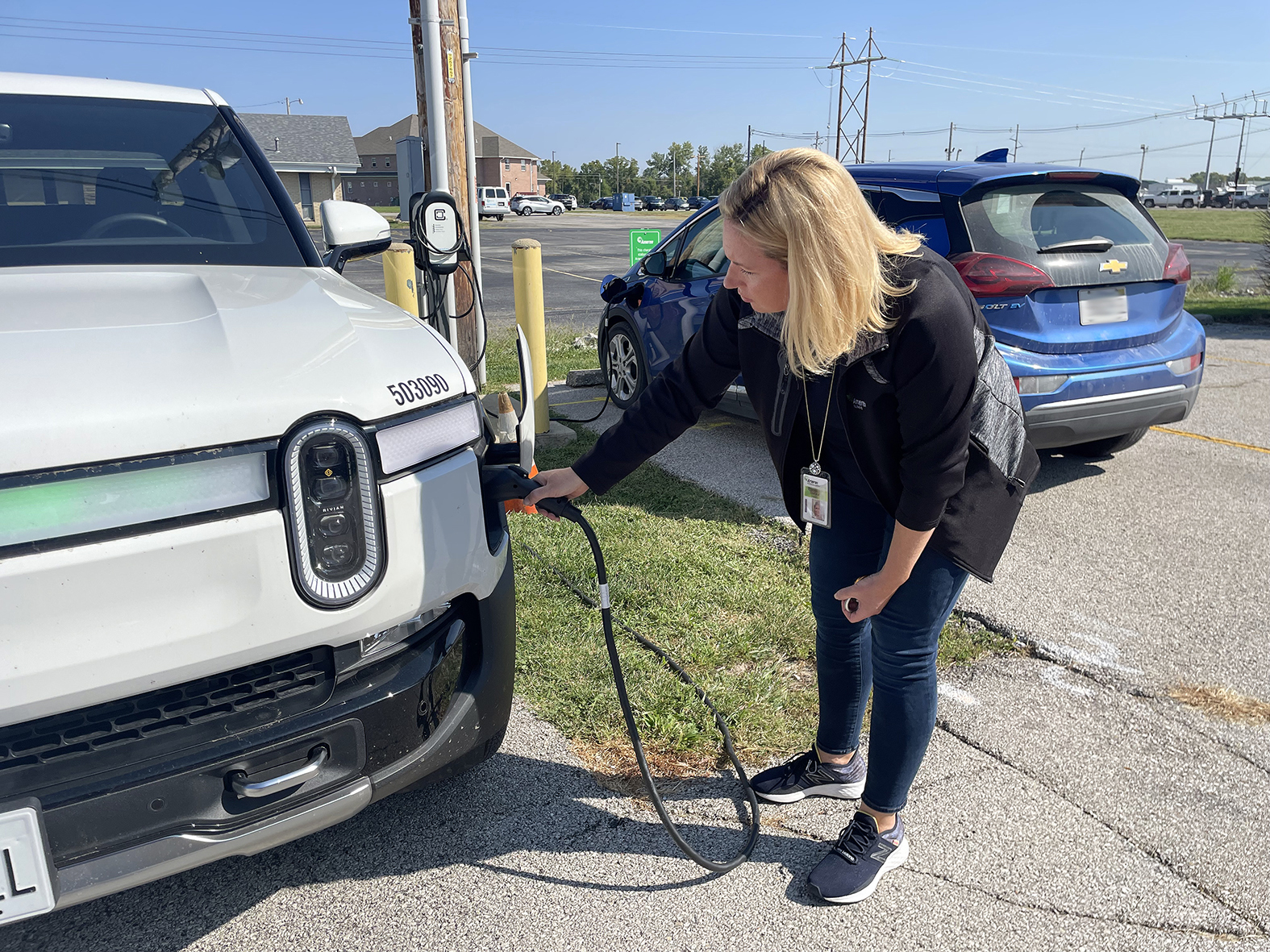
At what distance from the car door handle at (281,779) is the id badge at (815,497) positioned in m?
1.23

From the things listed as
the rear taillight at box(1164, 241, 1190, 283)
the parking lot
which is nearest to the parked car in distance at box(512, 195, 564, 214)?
the rear taillight at box(1164, 241, 1190, 283)

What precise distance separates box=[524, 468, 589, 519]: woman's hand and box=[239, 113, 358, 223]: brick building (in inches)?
2305

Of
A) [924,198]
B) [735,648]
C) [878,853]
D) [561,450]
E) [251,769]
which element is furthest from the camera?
[561,450]

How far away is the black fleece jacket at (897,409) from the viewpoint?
1.93m

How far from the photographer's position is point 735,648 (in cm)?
349

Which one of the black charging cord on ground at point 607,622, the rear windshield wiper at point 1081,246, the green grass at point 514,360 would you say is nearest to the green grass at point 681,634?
the black charging cord on ground at point 607,622

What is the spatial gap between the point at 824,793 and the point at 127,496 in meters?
2.03

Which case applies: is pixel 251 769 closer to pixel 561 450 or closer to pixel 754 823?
pixel 754 823

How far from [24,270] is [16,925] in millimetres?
1654

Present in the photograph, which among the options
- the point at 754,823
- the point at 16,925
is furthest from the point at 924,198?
the point at 16,925

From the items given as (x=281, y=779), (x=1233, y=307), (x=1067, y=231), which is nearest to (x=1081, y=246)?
(x=1067, y=231)

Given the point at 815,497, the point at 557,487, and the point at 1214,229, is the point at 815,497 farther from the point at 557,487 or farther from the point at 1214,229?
the point at 1214,229

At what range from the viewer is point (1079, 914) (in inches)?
88.7

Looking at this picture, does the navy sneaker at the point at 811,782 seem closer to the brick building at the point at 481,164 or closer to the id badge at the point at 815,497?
the id badge at the point at 815,497
